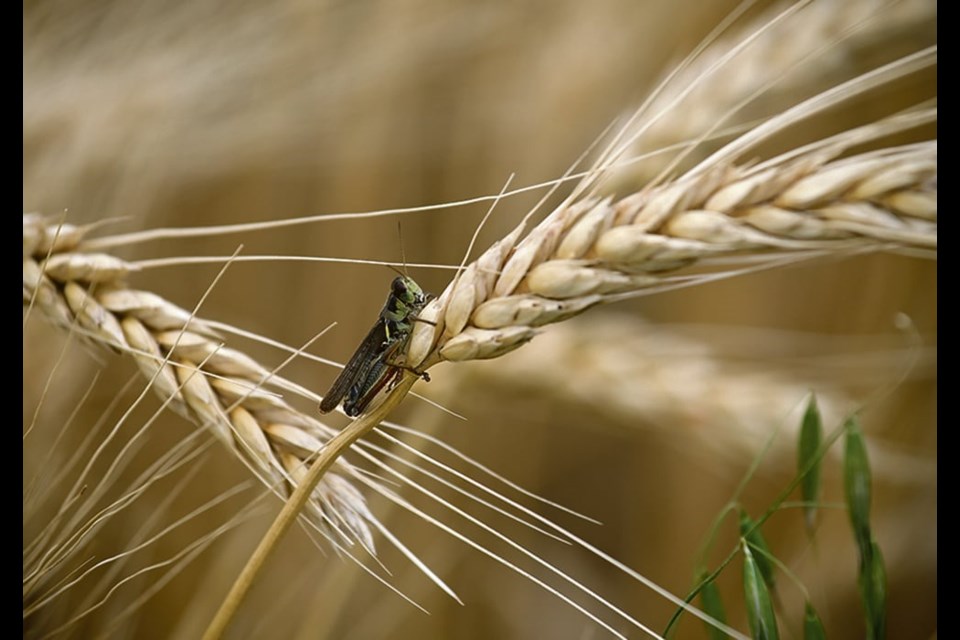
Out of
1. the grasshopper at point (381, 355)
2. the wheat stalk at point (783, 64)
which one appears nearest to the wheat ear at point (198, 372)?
the grasshopper at point (381, 355)

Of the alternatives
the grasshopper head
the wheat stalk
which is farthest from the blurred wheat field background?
the grasshopper head

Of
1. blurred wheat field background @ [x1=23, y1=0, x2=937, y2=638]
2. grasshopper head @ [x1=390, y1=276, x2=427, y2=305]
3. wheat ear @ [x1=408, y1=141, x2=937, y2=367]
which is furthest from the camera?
blurred wheat field background @ [x1=23, y1=0, x2=937, y2=638]

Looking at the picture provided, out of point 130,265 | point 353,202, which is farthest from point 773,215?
point 353,202

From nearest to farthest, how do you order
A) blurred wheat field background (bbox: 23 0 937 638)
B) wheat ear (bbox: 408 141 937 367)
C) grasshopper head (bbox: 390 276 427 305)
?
wheat ear (bbox: 408 141 937 367) → grasshopper head (bbox: 390 276 427 305) → blurred wheat field background (bbox: 23 0 937 638)

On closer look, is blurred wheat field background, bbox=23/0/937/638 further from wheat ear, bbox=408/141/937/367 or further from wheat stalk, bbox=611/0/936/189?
wheat ear, bbox=408/141/937/367

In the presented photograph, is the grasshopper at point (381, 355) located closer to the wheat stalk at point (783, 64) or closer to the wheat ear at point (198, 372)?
the wheat ear at point (198, 372)

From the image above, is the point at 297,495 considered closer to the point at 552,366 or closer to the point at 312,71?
the point at 552,366
